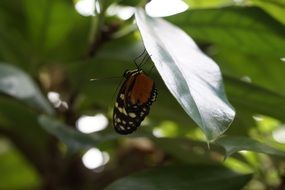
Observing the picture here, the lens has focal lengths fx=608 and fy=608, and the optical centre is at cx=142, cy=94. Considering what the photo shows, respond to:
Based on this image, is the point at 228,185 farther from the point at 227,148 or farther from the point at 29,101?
the point at 29,101

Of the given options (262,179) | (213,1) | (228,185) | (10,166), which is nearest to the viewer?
(228,185)

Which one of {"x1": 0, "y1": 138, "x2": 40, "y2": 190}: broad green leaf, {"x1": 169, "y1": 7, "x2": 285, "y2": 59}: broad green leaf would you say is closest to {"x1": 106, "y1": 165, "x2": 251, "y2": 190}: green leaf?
{"x1": 169, "y1": 7, "x2": 285, "y2": 59}: broad green leaf

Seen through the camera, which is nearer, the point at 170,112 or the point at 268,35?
the point at 268,35

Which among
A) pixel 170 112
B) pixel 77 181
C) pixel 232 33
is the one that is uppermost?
pixel 232 33

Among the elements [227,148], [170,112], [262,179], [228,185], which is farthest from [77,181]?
[227,148]

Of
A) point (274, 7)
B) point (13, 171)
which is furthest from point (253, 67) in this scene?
point (13, 171)

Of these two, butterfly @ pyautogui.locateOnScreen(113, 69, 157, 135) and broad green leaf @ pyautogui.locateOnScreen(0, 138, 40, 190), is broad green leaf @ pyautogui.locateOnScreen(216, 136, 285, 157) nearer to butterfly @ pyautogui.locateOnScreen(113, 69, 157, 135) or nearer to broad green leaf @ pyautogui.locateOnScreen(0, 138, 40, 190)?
butterfly @ pyautogui.locateOnScreen(113, 69, 157, 135)

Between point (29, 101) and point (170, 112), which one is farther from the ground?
point (29, 101)

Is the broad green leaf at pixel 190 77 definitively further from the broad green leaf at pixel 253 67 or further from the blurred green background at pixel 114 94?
the broad green leaf at pixel 253 67
